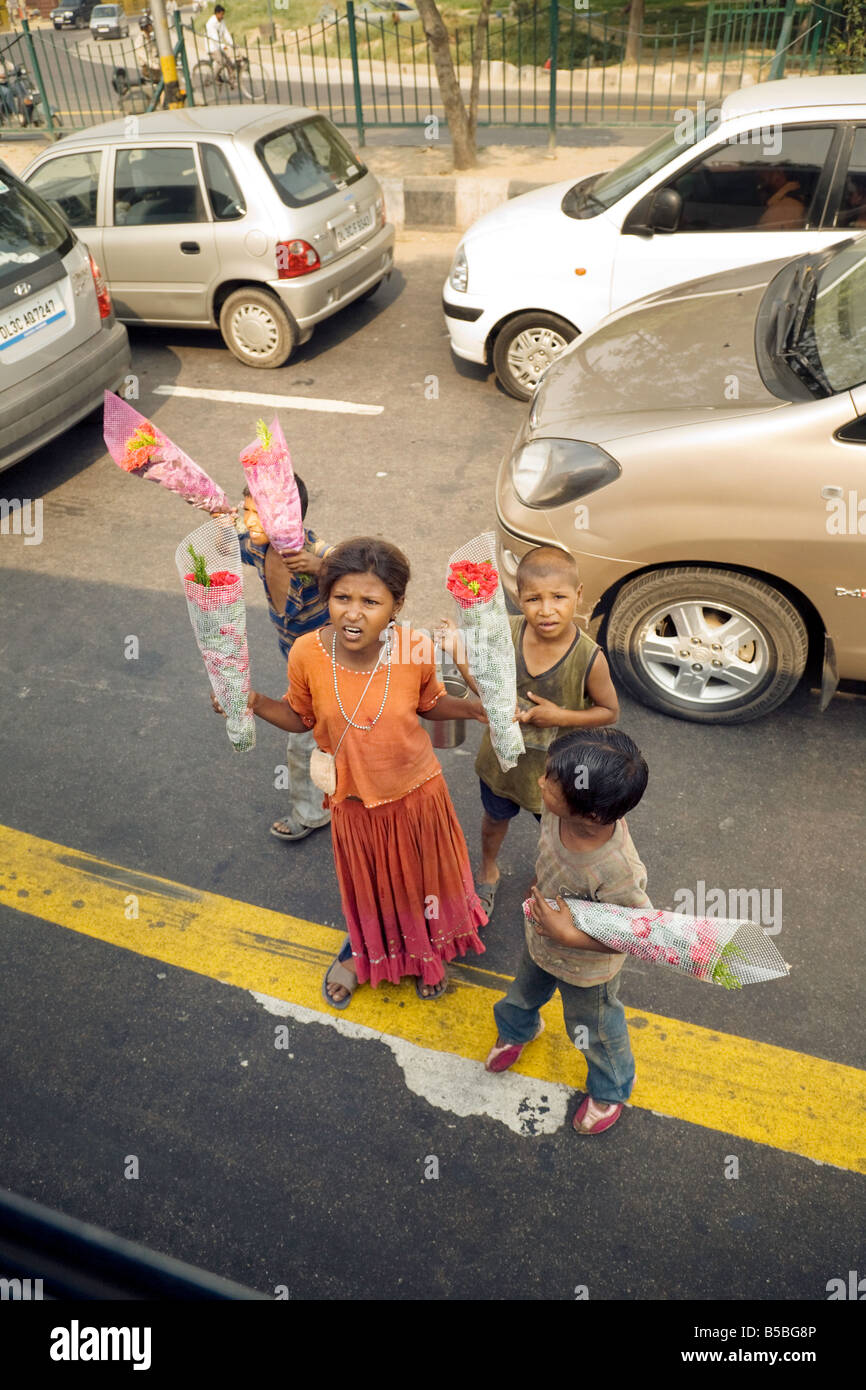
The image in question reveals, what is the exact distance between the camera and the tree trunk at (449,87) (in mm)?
9969

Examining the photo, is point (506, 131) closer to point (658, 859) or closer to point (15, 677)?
point (15, 677)

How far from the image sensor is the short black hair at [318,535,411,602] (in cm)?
243

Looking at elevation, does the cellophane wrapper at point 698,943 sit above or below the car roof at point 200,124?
below

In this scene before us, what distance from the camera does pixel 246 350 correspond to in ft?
25.3

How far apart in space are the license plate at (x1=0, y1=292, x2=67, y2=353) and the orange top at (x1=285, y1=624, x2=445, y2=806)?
4218mm

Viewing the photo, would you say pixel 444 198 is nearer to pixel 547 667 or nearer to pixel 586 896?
pixel 547 667

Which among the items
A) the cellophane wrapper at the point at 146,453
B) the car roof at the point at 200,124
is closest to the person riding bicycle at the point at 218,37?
the car roof at the point at 200,124

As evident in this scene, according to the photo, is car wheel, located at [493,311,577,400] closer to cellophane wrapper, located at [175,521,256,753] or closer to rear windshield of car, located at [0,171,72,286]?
rear windshield of car, located at [0,171,72,286]

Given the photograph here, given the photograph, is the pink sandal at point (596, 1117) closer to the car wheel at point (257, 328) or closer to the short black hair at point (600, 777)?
the short black hair at point (600, 777)

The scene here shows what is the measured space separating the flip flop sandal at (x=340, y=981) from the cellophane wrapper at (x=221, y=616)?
1.09 meters

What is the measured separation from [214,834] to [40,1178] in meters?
1.37

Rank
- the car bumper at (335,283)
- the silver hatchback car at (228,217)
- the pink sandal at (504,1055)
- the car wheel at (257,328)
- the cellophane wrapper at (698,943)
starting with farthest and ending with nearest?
the car wheel at (257,328) < the car bumper at (335,283) < the silver hatchback car at (228,217) < the pink sandal at (504,1055) < the cellophane wrapper at (698,943)

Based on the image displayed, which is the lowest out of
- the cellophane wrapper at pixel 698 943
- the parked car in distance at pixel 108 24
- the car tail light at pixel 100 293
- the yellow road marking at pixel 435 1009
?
the yellow road marking at pixel 435 1009
